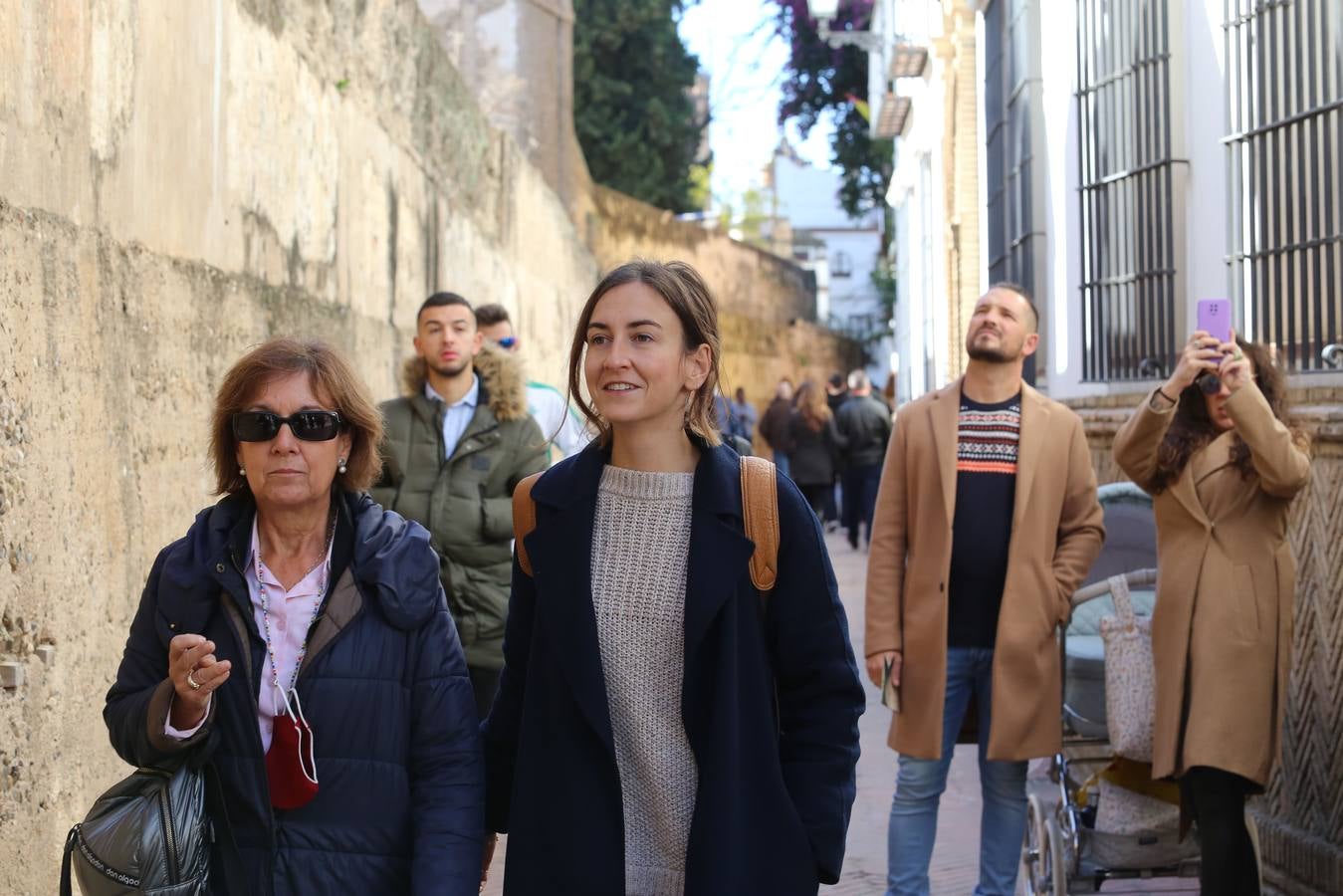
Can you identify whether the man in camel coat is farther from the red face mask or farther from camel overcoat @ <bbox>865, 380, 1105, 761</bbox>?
the red face mask

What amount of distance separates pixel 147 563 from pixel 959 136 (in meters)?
11.7

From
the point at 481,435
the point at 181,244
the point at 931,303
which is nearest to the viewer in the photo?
the point at 181,244

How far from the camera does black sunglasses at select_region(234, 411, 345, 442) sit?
278 cm

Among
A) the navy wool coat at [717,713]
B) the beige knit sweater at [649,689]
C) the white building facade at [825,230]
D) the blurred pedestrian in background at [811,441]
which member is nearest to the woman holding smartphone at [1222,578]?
the navy wool coat at [717,713]

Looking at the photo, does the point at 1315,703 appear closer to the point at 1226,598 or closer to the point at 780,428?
the point at 1226,598

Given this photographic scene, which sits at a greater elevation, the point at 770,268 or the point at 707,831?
the point at 770,268

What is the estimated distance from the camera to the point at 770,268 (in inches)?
1425

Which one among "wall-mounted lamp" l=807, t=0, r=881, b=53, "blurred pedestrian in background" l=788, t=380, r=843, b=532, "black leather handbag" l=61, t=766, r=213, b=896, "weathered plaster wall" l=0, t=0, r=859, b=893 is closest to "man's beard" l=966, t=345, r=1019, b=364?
"weathered plaster wall" l=0, t=0, r=859, b=893

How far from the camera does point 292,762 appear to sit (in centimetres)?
264

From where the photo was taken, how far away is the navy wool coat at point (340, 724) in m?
2.63

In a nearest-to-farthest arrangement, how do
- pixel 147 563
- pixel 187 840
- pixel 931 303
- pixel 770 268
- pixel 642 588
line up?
pixel 187 840 → pixel 642 588 → pixel 147 563 → pixel 931 303 → pixel 770 268

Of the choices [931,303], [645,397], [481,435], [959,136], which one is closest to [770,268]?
[931,303]

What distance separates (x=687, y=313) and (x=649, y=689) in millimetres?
604

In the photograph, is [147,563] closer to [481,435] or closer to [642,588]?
[481,435]
